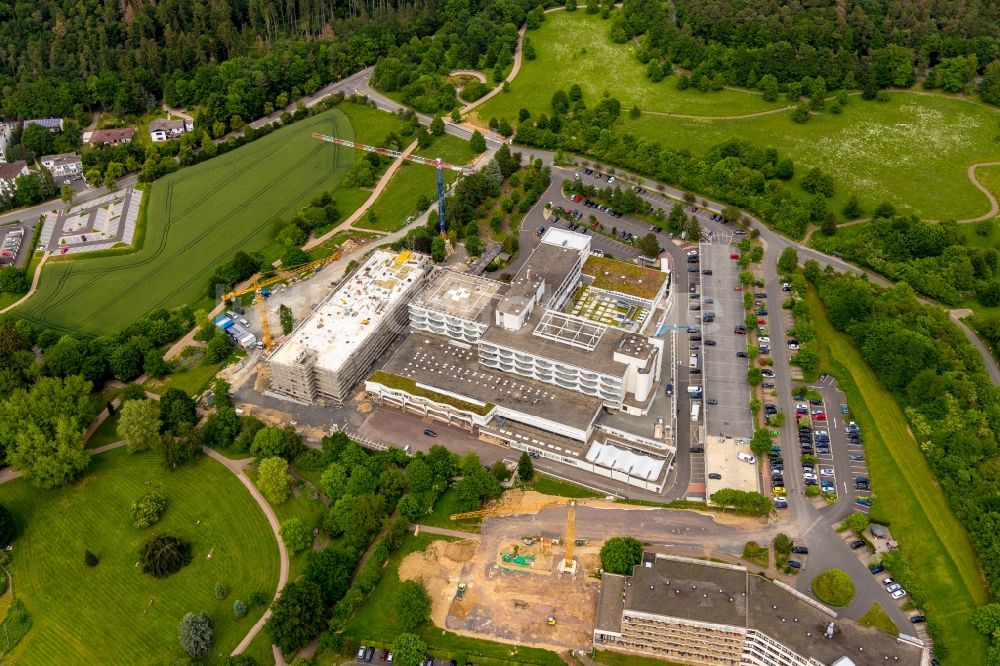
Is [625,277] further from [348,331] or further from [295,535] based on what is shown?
[295,535]

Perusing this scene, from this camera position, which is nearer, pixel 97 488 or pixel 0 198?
pixel 97 488

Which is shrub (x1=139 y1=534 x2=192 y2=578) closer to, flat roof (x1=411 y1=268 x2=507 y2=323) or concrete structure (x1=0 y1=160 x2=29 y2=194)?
flat roof (x1=411 y1=268 x2=507 y2=323)

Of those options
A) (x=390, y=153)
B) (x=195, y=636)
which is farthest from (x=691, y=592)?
(x=390, y=153)

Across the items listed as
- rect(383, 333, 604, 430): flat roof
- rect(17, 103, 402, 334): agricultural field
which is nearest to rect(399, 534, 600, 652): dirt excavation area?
rect(383, 333, 604, 430): flat roof

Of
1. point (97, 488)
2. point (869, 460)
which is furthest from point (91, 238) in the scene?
point (869, 460)

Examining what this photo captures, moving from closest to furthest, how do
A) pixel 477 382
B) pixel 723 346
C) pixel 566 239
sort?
pixel 477 382 → pixel 723 346 → pixel 566 239

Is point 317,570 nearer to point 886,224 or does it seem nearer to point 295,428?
point 295,428
